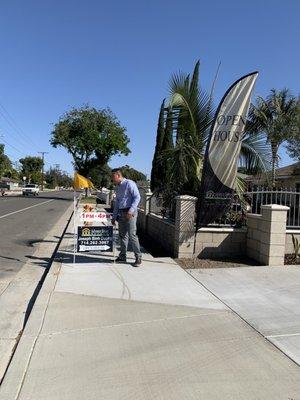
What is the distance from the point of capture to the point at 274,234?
353 inches

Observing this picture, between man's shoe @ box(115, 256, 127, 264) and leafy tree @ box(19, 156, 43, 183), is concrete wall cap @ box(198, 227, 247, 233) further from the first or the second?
leafy tree @ box(19, 156, 43, 183)

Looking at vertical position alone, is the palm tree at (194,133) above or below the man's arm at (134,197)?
above

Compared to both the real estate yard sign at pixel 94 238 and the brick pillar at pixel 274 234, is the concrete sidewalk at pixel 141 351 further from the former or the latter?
the brick pillar at pixel 274 234

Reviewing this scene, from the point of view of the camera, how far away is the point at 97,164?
5684 centimetres

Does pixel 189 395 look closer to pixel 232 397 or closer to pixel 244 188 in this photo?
pixel 232 397

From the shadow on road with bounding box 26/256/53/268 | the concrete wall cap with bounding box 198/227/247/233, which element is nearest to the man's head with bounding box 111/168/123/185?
the concrete wall cap with bounding box 198/227/247/233

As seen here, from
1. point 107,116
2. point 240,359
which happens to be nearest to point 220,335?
point 240,359

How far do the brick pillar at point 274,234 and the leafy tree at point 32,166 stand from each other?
454 ft

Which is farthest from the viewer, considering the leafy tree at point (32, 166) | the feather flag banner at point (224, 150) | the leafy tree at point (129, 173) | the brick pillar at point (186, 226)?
the leafy tree at point (32, 166)

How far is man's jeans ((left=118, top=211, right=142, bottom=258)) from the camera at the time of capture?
8.88 metres

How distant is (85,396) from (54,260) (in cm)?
600

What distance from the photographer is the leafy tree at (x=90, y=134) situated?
53.8m

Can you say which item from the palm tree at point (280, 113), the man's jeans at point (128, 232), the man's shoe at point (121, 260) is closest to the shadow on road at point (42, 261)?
the man's shoe at point (121, 260)

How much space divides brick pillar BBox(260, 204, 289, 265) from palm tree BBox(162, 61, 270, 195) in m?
2.55
